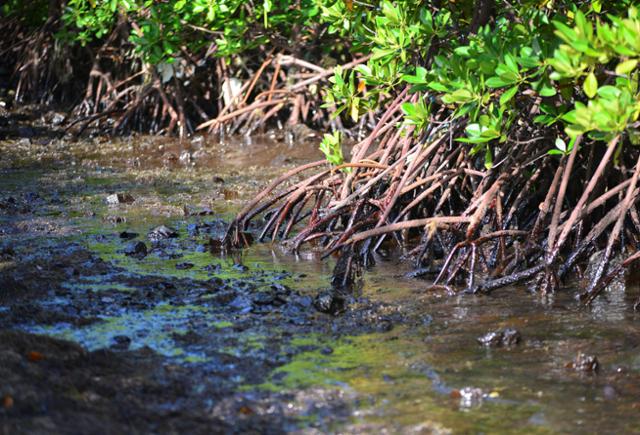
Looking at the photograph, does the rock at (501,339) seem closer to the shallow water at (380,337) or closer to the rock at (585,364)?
the shallow water at (380,337)

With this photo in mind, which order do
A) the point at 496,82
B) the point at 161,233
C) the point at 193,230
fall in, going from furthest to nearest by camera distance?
the point at 193,230, the point at 161,233, the point at 496,82

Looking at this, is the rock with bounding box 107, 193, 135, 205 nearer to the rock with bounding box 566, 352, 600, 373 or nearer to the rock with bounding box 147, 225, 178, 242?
the rock with bounding box 147, 225, 178, 242

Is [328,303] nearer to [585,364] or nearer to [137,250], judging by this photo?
[585,364]

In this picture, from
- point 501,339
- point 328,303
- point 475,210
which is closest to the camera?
point 501,339

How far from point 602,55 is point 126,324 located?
225cm

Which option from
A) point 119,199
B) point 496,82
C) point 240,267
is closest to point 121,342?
point 240,267

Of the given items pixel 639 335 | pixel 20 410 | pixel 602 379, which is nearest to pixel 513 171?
pixel 639 335

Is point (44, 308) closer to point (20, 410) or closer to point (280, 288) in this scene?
point (280, 288)

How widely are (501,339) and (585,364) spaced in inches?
16.4

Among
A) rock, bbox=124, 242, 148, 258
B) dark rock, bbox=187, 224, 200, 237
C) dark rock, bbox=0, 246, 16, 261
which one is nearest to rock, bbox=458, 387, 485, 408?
rock, bbox=124, 242, 148, 258

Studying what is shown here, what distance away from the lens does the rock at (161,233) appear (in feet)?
21.3

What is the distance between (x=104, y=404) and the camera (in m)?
3.47

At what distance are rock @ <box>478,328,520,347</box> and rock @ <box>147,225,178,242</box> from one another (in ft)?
8.82

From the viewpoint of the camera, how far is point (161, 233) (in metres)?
6.54
